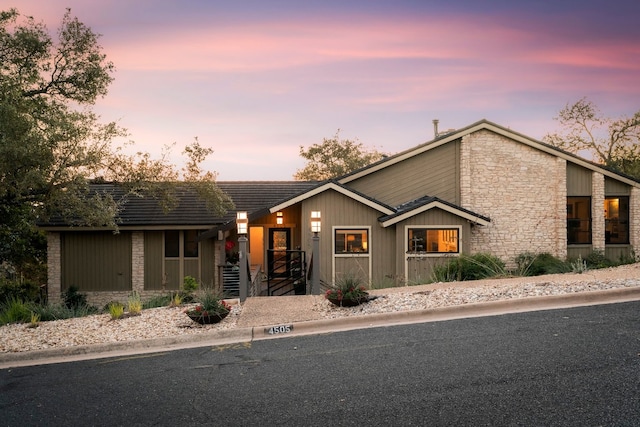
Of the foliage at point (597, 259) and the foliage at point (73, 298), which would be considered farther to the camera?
the foliage at point (597, 259)

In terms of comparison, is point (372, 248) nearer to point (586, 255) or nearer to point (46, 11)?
point (586, 255)

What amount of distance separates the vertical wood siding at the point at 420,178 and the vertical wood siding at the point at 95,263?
398 inches

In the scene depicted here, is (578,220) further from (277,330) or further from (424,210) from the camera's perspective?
(277,330)

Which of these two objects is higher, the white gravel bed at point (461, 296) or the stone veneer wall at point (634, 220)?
the stone veneer wall at point (634, 220)

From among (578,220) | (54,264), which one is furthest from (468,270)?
(54,264)

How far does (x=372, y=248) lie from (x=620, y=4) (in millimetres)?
11487

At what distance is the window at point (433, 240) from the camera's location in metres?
16.7

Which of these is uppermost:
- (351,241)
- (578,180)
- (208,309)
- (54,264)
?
(578,180)

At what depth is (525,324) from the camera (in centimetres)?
746

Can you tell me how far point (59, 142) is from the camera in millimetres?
12258

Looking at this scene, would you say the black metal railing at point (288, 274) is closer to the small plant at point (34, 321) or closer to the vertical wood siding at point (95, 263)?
the vertical wood siding at point (95, 263)

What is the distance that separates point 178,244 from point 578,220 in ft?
55.0

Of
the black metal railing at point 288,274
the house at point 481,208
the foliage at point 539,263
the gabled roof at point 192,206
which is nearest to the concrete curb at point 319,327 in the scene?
the foliage at point 539,263

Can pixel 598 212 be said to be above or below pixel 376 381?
above
